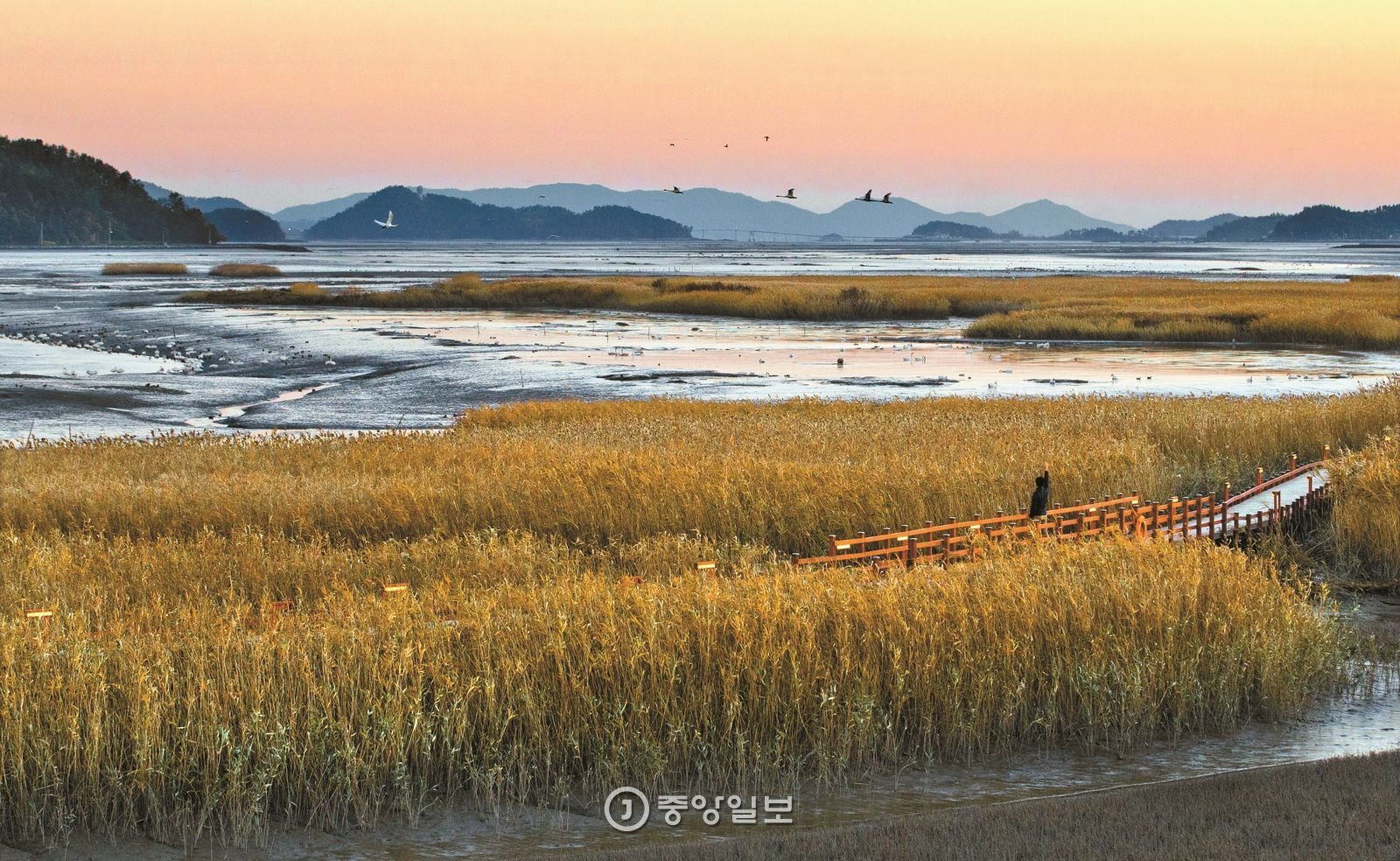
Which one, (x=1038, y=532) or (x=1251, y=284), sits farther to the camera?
(x=1251, y=284)

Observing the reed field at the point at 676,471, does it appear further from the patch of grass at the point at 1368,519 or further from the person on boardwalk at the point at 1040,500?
the patch of grass at the point at 1368,519

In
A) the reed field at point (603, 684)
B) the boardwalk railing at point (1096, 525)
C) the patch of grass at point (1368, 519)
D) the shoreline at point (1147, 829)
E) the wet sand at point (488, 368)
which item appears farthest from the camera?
the wet sand at point (488, 368)

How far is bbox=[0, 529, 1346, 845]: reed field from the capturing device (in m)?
12.3

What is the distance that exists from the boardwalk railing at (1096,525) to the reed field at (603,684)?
252 centimetres

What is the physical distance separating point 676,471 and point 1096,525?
284 inches

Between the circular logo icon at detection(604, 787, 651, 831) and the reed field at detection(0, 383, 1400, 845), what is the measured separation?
18cm

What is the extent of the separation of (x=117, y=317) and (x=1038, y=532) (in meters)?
79.7

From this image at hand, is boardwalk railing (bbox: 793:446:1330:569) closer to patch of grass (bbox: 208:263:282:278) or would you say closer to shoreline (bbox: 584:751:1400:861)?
shoreline (bbox: 584:751:1400:861)

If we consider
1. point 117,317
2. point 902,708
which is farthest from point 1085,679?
point 117,317

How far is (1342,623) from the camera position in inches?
719

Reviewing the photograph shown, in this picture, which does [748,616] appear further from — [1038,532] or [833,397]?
[833,397]

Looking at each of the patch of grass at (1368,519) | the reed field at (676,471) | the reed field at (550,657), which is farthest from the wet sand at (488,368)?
the patch of grass at (1368,519)

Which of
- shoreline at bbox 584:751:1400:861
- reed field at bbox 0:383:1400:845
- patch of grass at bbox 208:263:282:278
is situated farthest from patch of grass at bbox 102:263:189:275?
shoreline at bbox 584:751:1400:861

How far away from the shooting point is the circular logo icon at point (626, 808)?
490 inches
